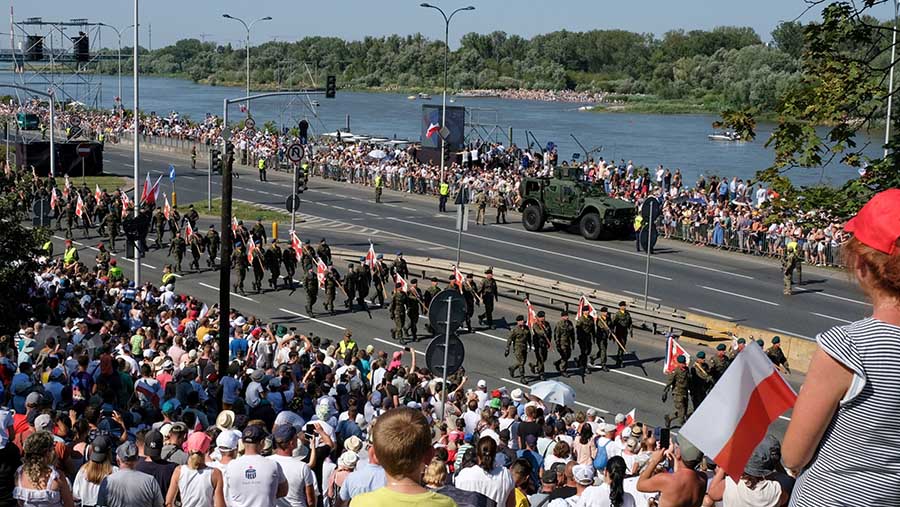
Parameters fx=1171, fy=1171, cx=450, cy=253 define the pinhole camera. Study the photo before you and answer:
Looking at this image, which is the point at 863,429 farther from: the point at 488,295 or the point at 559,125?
the point at 559,125

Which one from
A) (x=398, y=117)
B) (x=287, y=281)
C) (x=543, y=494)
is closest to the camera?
(x=543, y=494)

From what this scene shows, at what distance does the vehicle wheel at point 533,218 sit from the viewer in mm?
38812

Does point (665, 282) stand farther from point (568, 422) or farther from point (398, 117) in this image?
point (398, 117)

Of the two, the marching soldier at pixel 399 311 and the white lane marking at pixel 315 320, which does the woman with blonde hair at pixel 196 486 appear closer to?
the marching soldier at pixel 399 311

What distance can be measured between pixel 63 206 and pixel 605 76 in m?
160

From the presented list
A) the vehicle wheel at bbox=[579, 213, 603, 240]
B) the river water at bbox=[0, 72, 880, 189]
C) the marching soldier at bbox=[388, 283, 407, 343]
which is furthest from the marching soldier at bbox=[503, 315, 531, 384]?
the river water at bbox=[0, 72, 880, 189]

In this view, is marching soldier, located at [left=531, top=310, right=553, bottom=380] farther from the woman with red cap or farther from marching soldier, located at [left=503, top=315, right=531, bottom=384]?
the woman with red cap

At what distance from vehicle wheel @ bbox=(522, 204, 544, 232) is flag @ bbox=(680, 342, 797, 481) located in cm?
3497

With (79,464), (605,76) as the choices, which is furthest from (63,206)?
(605,76)

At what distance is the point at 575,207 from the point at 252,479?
31.0m

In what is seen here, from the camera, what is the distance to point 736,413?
3811mm

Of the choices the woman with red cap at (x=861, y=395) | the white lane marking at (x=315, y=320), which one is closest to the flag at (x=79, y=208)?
the white lane marking at (x=315, y=320)

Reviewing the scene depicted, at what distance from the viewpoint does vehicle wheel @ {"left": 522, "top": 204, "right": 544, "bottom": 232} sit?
127 ft

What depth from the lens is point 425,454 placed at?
11.6ft
